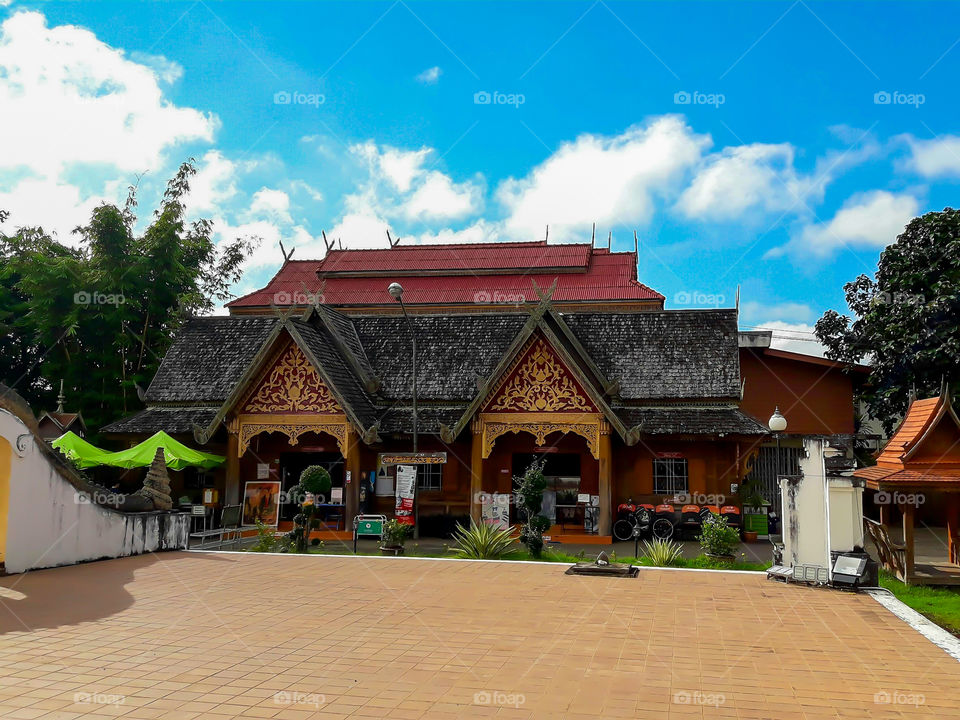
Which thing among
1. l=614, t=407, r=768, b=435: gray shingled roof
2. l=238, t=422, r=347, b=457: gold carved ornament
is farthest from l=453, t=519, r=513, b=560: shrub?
l=614, t=407, r=768, b=435: gray shingled roof

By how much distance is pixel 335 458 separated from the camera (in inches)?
812

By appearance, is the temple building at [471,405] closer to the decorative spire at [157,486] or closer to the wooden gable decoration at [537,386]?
the wooden gable decoration at [537,386]

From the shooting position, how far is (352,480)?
1852 cm

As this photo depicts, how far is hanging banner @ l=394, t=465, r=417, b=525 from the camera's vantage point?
1766 cm

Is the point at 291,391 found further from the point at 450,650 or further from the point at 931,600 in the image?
the point at 931,600

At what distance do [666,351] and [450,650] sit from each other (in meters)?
14.7

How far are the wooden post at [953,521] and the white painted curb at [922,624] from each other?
14.9 ft

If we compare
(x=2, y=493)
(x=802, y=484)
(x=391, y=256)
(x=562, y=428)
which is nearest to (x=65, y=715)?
(x=2, y=493)

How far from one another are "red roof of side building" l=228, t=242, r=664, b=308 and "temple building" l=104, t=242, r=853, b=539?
13.6 metres

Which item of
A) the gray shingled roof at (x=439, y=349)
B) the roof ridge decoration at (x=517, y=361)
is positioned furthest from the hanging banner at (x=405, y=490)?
the gray shingled roof at (x=439, y=349)

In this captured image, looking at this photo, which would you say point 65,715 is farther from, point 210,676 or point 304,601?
point 304,601

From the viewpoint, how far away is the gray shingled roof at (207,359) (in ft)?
69.9

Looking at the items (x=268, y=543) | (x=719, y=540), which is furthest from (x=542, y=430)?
(x=268, y=543)

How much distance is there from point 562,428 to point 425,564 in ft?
18.6
